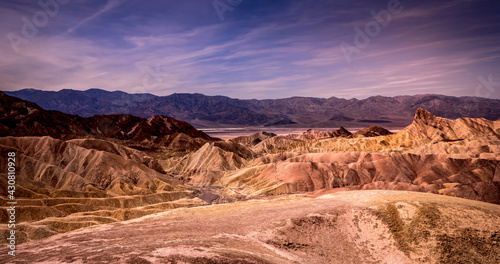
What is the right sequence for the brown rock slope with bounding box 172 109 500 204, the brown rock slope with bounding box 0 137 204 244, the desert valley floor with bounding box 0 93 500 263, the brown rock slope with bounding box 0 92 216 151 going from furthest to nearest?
the brown rock slope with bounding box 0 92 216 151, the brown rock slope with bounding box 172 109 500 204, the brown rock slope with bounding box 0 137 204 244, the desert valley floor with bounding box 0 93 500 263

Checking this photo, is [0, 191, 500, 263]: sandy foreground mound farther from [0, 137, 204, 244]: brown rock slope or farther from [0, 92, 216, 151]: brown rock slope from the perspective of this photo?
[0, 92, 216, 151]: brown rock slope

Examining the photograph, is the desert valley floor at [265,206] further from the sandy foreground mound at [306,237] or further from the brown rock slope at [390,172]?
the brown rock slope at [390,172]

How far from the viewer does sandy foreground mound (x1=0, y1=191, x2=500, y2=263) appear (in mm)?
24531

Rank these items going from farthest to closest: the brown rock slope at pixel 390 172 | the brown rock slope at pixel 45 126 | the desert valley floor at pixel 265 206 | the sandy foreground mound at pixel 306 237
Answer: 1. the brown rock slope at pixel 45 126
2. the brown rock slope at pixel 390 172
3. the desert valley floor at pixel 265 206
4. the sandy foreground mound at pixel 306 237

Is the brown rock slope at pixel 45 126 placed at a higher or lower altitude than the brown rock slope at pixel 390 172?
higher

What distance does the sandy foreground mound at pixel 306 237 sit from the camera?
2453cm

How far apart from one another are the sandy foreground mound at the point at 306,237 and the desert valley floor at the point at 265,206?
13cm

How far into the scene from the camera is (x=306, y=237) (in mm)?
33281

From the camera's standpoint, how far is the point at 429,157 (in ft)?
275

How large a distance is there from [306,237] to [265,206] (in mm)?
11819

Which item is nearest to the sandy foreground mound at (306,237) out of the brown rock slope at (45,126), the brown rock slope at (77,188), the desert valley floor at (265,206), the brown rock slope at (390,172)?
the desert valley floor at (265,206)

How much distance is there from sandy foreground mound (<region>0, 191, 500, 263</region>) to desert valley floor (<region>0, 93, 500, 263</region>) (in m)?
0.13

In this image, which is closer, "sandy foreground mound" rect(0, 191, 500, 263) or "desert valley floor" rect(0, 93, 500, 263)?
"sandy foreground mound" rect(0, 191, 500, 263)

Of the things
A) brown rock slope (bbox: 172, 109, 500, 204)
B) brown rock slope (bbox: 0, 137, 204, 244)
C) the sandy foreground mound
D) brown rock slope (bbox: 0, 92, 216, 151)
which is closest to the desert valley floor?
the sandy foreground mound
